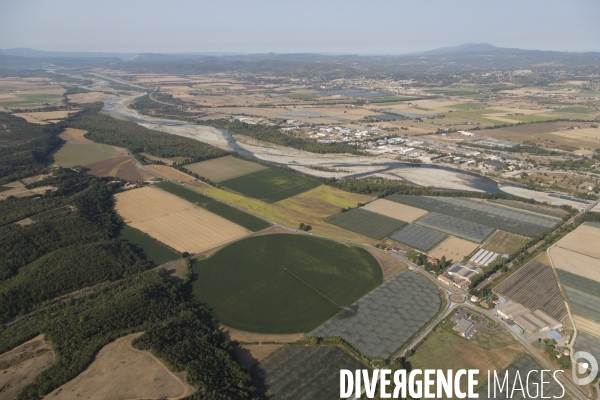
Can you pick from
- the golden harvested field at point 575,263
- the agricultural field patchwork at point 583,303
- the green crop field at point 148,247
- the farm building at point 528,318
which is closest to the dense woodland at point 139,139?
the green crop field at point 148,247

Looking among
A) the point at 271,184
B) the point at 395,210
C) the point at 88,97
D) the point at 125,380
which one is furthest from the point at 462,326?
the point at 88,97

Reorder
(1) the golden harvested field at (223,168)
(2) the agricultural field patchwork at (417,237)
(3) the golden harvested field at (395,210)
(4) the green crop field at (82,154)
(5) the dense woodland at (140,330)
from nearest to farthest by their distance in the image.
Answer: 1. (5) the dense woodland at (140,330)
2. (2) the agricultural field patchwork at (417,237)
3. (3) the golden harvested field at (395,210)
4. (1) the golden harvested field at (223,168)
5. (4) the green crop field at (82,154)

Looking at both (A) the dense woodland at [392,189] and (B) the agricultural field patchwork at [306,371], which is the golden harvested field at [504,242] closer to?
(A) the dense woodland at [392,189]

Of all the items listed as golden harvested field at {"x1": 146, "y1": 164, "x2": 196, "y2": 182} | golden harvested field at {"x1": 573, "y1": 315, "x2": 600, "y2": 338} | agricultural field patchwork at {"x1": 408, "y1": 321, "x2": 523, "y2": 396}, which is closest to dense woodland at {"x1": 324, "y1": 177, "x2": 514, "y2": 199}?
golden harvested field at {"x1": 146, "y1": 164, "x2": 196, "y2": 182}

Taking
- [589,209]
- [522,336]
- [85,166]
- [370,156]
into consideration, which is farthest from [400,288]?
[85,166]

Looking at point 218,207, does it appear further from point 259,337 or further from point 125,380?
point 125,380

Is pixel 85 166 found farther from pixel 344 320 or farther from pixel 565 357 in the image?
pixel 565 357

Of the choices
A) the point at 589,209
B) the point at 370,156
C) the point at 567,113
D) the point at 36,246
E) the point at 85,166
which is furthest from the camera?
the point at 567,113
